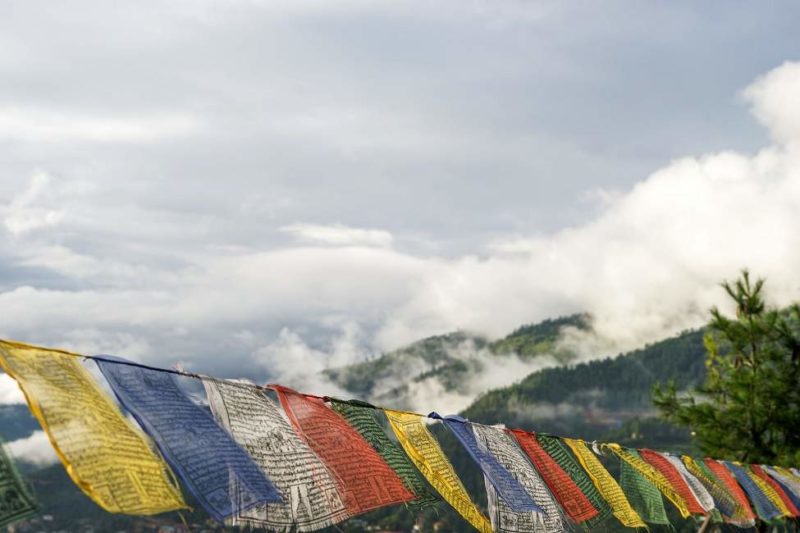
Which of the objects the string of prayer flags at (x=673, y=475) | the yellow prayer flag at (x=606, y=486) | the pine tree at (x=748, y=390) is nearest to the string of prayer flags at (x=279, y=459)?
the yellow prayer flag at (x=606, y=486)

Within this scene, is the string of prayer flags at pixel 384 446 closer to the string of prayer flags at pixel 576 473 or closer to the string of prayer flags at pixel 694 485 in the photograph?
the string of prayer flags at pixel 576 473

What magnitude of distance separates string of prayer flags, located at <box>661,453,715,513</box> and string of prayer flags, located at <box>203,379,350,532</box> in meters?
8.71

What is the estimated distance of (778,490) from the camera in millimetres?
15531

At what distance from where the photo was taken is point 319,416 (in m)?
6.87

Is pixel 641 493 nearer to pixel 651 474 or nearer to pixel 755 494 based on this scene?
pixel 651 474

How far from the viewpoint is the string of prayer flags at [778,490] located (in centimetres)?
1538

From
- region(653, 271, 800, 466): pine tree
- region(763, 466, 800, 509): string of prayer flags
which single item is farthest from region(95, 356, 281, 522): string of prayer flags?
region(653, 271, 800, 466): pine tree

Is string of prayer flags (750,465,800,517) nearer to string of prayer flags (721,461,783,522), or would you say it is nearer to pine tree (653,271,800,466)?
Answer: string of prayer flags (721,461,783,522)

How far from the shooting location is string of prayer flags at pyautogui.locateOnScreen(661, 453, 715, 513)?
1312cm

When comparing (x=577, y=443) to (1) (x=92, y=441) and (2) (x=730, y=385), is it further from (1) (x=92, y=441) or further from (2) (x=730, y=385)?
(2) (x=730, y=385)

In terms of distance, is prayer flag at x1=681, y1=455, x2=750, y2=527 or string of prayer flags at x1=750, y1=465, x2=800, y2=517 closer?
prayer flag at x1=681, y1=455, x2=750, y2=527

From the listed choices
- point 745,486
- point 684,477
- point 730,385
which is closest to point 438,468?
point 684,477

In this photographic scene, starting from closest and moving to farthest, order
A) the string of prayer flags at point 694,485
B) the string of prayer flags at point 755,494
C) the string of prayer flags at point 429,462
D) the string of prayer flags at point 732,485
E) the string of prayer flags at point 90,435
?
the string of prayer flags at point 90,435 → the string of prayer flags at point 429,462 → the string of prayer flags at point 694,485 → the string of prayer flags at point 732,485 → the string of prayer flags at point 755,494

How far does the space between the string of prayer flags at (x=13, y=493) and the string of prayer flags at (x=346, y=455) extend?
2.47 meters
